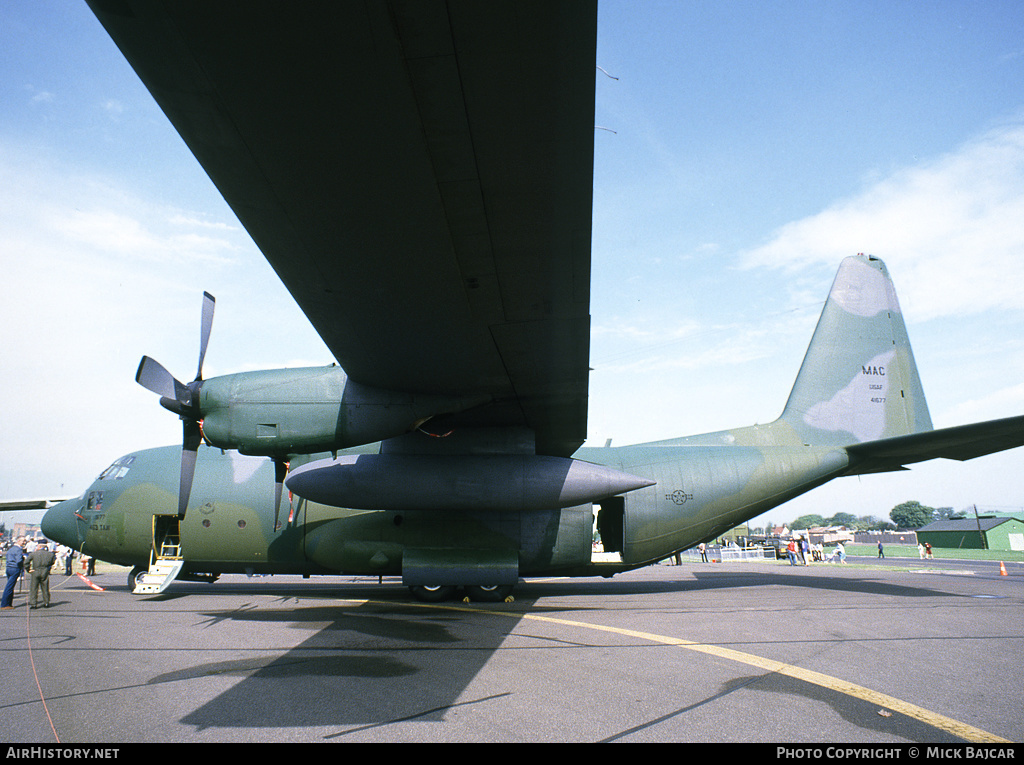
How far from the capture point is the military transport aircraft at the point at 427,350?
3242 mm

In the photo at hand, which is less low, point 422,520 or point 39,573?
point 422,520

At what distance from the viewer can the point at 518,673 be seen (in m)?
5.78

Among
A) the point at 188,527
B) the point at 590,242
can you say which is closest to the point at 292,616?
the point at 188,527

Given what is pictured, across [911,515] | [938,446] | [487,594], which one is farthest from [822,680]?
[911,515]

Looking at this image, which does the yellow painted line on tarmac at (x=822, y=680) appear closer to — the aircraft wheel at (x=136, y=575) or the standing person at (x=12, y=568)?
the aircraft wheel at (x=136, y=575)

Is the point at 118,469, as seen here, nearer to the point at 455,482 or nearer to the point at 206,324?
the point at 206,324

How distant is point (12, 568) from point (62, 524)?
1.23 m

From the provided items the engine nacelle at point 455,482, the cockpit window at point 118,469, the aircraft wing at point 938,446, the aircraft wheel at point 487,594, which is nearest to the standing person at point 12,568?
the cockpit window at point 118,469

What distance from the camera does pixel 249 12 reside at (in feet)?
9.70

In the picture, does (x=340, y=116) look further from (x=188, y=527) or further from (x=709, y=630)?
(x=188, y=527)

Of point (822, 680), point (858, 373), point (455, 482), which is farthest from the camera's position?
point (858, 373)

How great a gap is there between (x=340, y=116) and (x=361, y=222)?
1.14 m
